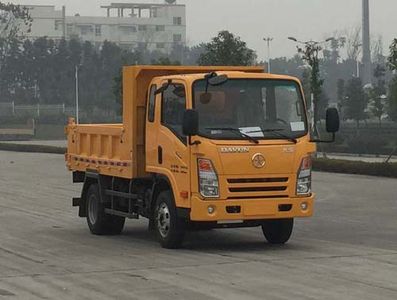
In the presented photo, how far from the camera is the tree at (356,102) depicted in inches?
2837

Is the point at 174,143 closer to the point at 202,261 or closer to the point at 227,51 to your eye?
the point at 202,261

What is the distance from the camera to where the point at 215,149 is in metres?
12.0

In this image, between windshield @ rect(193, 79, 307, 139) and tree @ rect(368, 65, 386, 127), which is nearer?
windshield @ rect(193, 79, 307, 139)

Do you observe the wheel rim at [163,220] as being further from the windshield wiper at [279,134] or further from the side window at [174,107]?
the windshield wiper at [279,134]

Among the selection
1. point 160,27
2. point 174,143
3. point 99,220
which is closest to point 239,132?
point 174,143

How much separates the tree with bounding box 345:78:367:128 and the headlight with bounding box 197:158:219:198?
6054 centimetres

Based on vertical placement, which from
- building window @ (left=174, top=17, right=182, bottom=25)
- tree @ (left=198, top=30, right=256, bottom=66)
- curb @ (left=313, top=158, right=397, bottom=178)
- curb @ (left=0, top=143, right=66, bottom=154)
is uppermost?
building window @ (left=174, top=17, right=182, bottom=25)

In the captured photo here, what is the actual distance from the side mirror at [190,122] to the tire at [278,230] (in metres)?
1.89

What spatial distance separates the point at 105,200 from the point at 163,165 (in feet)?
7.60

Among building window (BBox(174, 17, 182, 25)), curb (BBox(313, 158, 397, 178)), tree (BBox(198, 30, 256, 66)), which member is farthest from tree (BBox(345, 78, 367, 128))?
building window (BBox(174, 17, 182, 25))

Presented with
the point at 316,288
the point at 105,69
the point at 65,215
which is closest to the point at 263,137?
the point at 316,288

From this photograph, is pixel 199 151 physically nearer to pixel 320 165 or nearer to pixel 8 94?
pixel 320 165

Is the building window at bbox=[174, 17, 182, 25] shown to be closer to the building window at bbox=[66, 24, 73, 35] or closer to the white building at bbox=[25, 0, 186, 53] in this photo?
the white building at bbox=[25, 0, 186, 53]

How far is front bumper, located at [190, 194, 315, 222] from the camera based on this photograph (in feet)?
39.4
